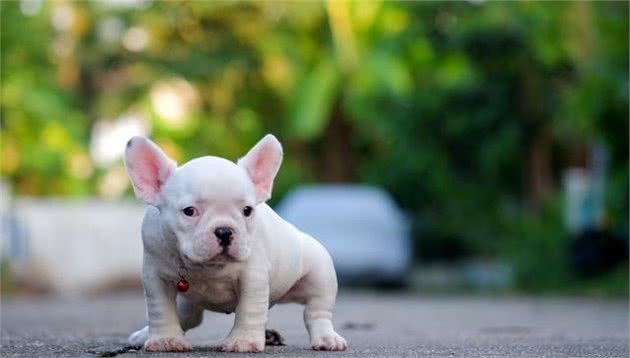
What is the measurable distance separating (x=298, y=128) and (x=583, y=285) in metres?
15.6

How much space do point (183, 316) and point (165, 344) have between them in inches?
19.0

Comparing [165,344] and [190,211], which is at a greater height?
[190,211]

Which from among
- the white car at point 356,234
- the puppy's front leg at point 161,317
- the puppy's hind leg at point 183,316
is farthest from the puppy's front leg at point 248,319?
the white car at point 356,234

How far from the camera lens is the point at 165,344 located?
6.14 m

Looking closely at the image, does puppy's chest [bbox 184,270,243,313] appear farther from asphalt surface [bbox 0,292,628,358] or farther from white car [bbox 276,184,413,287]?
white car [bbox 276,184,413,287]

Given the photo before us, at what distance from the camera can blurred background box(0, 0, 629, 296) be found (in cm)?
2173

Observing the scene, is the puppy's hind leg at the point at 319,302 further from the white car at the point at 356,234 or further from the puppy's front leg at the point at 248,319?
the white car at the point at 356,234

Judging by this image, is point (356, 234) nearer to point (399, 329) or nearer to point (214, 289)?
point (399, 329)

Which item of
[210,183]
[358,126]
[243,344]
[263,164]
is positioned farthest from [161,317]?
[358,126]

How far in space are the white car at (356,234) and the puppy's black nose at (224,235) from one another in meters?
18.4

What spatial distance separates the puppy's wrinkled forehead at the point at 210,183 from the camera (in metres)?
5.86

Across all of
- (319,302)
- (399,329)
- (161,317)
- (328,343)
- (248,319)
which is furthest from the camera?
(399,329)

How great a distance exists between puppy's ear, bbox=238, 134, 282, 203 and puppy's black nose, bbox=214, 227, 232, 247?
0.39 m

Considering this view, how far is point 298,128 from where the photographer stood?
35.8 meters
